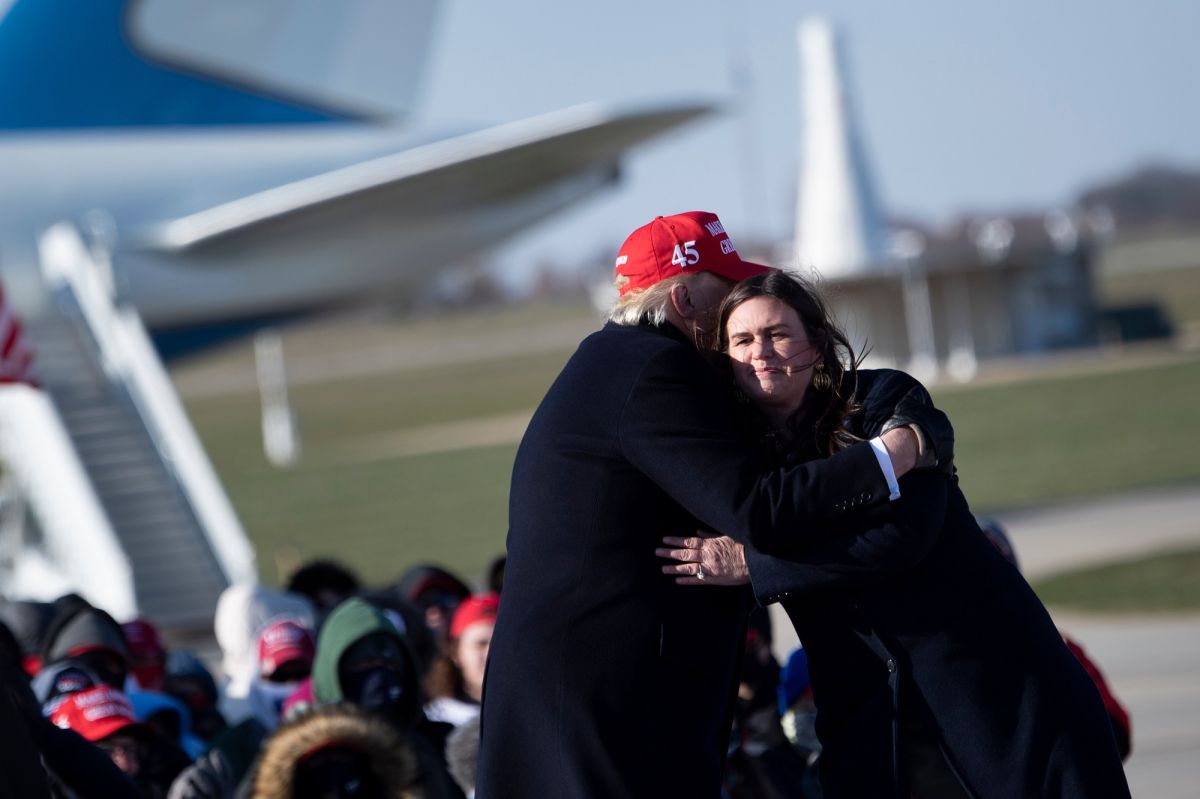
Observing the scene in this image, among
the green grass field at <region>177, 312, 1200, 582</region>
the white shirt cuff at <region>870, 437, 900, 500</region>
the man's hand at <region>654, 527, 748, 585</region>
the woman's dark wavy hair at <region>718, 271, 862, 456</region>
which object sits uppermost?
the woman's dark wavy hair at <region>718, 271, 862, 456</region>

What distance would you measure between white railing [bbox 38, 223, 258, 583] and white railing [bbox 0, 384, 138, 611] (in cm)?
98

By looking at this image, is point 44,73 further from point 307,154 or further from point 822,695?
point 822,695

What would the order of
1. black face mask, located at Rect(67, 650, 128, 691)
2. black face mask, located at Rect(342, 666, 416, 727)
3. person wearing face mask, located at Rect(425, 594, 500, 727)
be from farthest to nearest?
black face mask, located at Rect(67, 650, 128, 691) < person wearing face mask, located at Rect(425, 594, 500, 727) < black face mask, located at Rect(342, 666, 416, 727)

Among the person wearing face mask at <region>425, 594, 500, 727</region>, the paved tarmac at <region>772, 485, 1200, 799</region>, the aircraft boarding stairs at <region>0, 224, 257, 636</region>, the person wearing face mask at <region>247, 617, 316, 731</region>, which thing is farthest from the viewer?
the aircraft boarding stairs at <region>0, 224, 257, 636</region>

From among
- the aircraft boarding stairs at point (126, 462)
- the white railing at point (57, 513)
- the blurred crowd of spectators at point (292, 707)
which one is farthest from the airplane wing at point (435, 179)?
the blurred crowd of spectators at point (292, 707)

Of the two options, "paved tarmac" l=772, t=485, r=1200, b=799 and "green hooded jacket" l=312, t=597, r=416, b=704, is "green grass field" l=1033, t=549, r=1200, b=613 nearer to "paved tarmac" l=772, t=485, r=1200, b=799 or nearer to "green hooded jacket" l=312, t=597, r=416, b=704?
"paved tarmac" l=772, t=485, r=1200, b=799

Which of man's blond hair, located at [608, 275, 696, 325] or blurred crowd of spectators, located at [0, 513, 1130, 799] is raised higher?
man's blond hair, located at [608, 275, 696, 325]

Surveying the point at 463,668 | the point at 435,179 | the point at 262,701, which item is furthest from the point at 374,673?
the point at 435,179

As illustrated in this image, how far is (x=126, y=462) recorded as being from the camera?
17297 millimetres

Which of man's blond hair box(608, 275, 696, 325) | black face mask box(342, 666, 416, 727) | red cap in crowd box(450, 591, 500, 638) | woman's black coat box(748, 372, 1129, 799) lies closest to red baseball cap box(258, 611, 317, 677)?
red cap in crowd box(450, 591, 500, 638)

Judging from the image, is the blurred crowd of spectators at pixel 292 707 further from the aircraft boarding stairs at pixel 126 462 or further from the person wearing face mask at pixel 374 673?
the aircraft boarding stairs at pixel 126 462

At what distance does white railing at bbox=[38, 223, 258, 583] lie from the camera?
651 inches

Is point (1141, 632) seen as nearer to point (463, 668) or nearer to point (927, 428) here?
point (463, 668)

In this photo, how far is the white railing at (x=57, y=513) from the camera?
1588 centimetres
